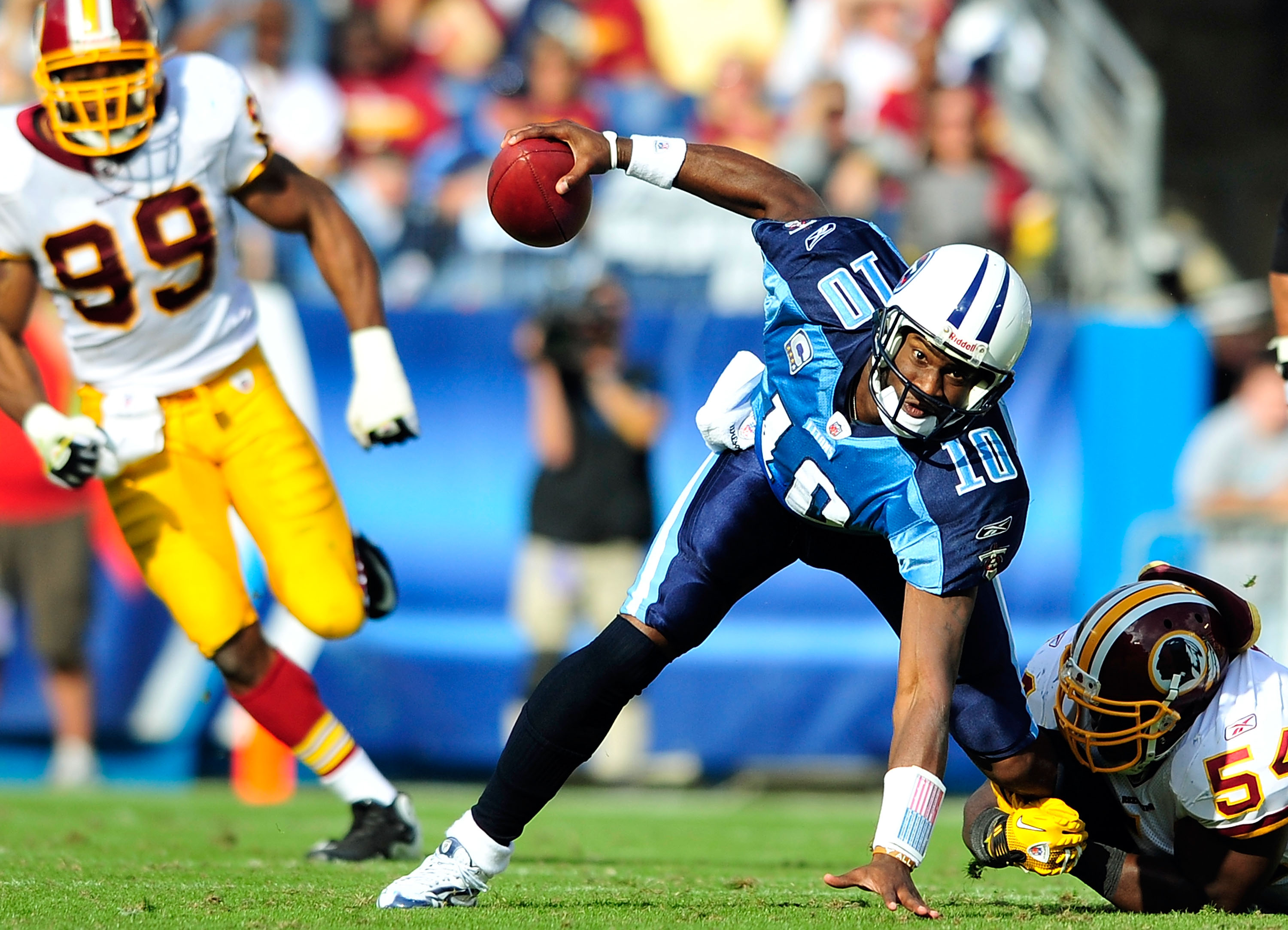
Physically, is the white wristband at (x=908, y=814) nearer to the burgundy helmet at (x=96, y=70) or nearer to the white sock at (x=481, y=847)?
the white sock at (x=481, y=847)

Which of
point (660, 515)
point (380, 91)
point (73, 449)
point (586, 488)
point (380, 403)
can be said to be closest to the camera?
point (73, 449)

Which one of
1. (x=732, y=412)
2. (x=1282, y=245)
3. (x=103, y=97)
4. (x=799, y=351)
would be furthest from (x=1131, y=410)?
(x=103, y=97)

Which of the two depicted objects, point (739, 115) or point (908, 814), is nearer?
point (908, 814)

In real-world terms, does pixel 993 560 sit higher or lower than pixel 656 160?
lower

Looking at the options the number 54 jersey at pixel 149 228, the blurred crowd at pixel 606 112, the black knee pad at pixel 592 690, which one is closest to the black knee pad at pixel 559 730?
the black knee pad at pixel 592 690

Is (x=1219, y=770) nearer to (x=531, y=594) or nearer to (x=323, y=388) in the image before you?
(x=531, y=594)

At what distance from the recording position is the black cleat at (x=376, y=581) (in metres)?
4.62

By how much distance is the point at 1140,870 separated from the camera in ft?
11.5

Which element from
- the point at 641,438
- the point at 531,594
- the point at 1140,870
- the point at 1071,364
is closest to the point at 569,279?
the point at 641,438

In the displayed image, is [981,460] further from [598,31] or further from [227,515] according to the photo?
[598,31]

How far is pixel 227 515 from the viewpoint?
4.52 meters

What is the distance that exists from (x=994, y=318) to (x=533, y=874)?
1.93m

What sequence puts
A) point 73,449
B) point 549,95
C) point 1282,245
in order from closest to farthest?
point 73,449
point 1282,245
point 549,95

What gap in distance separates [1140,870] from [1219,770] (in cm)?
28
